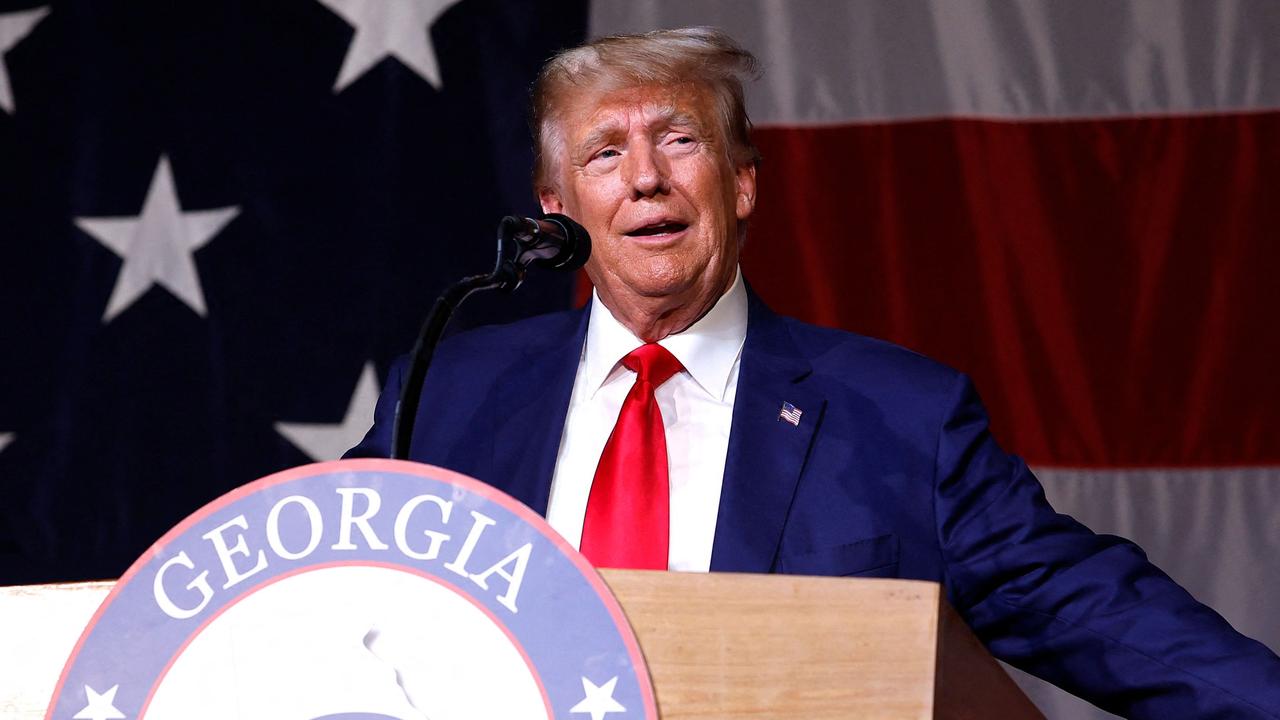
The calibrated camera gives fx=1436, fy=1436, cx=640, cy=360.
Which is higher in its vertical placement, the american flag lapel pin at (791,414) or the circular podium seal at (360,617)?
the american flag lapel pin at (791,414)

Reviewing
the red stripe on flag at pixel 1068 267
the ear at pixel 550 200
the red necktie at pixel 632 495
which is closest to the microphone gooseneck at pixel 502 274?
the red necktie at pixel 632 495

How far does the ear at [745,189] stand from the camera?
1.84 m

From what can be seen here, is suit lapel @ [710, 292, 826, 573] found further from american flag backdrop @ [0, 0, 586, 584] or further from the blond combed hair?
american flag backdrop @ [0, 0, 586, 584]

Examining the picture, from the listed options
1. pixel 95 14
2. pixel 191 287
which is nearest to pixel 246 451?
pixel 191 287

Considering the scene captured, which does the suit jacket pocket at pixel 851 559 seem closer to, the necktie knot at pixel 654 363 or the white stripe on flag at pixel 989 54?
the necktie knot at pixel 654 363

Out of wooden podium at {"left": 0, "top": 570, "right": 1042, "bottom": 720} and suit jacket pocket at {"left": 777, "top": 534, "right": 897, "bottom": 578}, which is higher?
wooden podium at {"left": 0, "top": 570, "right": 1042, "bottom": 720}

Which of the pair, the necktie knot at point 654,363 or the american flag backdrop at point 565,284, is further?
the american flag backdrop at point 565,284

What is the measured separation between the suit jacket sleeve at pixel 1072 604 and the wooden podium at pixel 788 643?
0.48 m

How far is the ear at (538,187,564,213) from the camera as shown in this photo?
184 cm

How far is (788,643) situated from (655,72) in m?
1.02

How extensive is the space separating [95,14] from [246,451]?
96 cm

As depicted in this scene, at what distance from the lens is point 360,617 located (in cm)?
88

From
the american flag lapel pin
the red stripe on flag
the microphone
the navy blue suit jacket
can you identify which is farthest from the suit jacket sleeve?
the red stripe on flag

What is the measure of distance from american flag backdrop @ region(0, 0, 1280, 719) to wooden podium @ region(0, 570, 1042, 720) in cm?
175
